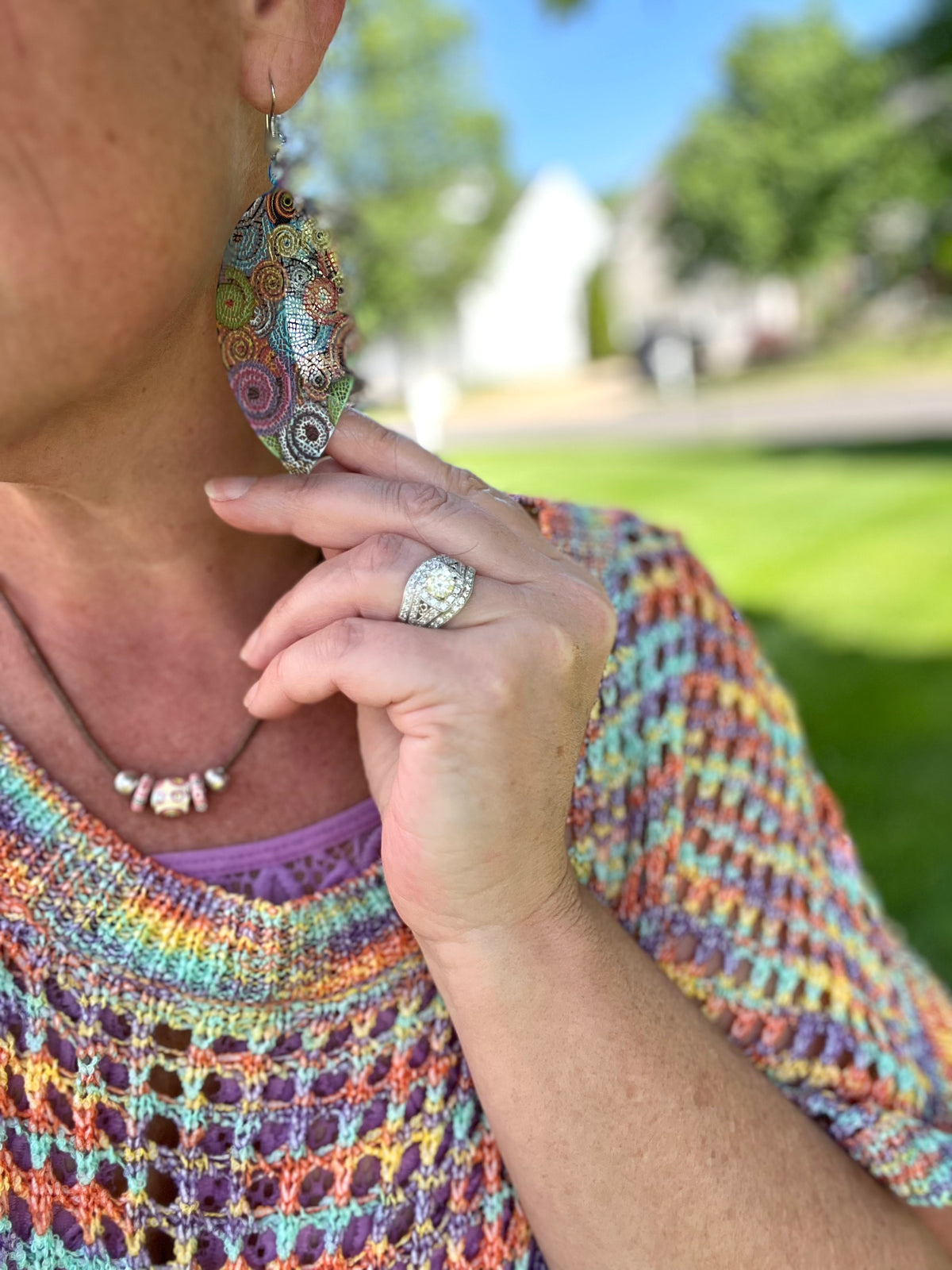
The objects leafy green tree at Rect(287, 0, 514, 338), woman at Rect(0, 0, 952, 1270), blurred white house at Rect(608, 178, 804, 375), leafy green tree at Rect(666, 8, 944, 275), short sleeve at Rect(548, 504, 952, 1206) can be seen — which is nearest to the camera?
woman at Rect(0, 0, 952, 1270)

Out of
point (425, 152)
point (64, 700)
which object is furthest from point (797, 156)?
point (64, 700)

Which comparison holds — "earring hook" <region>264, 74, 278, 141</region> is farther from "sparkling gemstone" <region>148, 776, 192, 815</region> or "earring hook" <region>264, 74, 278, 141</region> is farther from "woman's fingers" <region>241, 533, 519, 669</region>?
"sparkling gemstone" <region>148, 776, 192, 815</region>

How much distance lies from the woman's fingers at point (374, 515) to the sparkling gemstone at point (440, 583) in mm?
37

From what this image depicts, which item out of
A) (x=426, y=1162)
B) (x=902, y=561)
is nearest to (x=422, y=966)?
(x=426, y=1162)

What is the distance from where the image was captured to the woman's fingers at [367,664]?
3.49 feet

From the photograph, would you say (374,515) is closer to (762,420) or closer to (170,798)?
(170,798)

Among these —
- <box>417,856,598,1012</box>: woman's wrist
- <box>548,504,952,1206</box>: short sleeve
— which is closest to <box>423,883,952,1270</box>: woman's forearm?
<box>417,856,598,1012</box>: woman's wrist

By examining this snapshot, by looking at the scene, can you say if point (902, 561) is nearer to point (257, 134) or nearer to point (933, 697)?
point (933, 697)

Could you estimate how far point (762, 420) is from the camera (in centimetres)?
1850

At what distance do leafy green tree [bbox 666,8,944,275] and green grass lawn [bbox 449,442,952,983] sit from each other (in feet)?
74.4

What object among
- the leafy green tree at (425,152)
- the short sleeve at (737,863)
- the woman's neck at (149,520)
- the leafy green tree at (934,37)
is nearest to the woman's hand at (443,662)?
the woman's neck at (149,520)

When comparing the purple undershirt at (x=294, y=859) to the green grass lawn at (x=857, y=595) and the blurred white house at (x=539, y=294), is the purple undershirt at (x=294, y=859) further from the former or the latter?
the blurred white house at (x=539, y=294)

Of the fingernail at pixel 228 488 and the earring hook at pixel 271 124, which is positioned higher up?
the earring hook at pixel 271 124

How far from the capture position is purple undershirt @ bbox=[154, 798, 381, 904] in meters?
1.22
